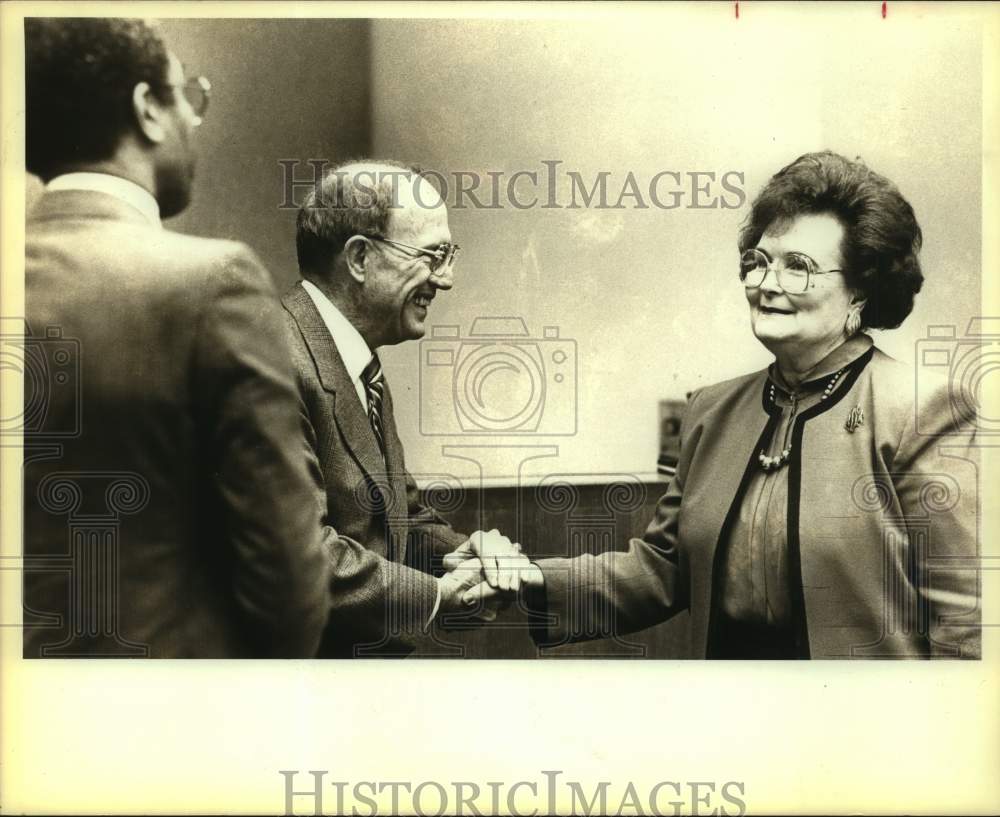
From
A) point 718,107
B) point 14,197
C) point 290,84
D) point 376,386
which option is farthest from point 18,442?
point 718,107

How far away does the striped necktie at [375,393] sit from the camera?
13.8 ft

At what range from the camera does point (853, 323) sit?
13.8 ft

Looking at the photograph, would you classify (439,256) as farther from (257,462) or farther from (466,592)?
(466,592)

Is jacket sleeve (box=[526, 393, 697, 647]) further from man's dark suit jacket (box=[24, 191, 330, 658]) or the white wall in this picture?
man's dark suit jacket (box=[24, 191, 330, 658])

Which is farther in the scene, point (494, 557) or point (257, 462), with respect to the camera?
point (494, 557)

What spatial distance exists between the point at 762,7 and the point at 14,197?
2674 mm

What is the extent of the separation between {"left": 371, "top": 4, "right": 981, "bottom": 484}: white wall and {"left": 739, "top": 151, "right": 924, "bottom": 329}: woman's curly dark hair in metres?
0.05

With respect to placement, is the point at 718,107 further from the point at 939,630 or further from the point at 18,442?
the point at 18,442

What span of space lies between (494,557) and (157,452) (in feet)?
3.96

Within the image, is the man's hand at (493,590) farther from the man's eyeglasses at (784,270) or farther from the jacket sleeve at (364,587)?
the man's eyeglasses at (784,270)

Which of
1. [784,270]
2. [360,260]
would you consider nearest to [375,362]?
[360,260]

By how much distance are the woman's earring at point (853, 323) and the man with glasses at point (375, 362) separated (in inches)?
53.8

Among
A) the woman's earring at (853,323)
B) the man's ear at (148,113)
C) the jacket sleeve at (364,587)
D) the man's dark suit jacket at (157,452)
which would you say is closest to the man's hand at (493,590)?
the jacket sleeve at (364,587)

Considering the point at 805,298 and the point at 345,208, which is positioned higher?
the point at 345,208
